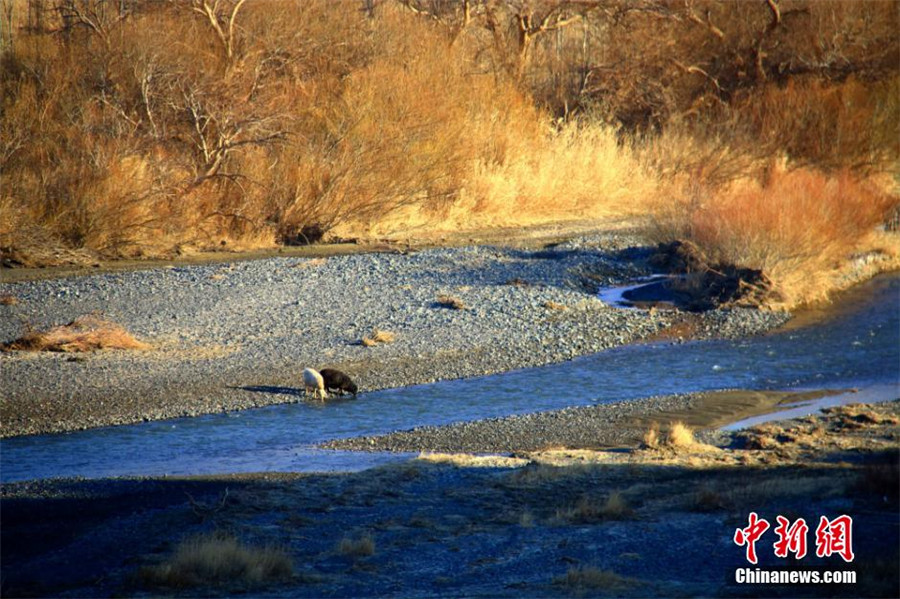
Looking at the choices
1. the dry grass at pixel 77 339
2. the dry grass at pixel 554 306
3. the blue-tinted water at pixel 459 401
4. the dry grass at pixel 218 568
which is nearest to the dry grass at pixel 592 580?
the dry grass at pixel 218 568

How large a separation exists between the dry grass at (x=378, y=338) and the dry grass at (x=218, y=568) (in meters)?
7.10

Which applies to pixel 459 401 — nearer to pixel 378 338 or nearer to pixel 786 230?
pixel 378 338

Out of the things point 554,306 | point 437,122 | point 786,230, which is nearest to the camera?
point 554,306

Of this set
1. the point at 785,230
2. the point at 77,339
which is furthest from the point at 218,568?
the point at 785,230

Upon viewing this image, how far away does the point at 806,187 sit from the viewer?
1830 centimetres

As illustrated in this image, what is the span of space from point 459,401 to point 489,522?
4137mm

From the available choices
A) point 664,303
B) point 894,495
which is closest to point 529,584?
point 894,495

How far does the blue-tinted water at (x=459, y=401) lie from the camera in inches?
367

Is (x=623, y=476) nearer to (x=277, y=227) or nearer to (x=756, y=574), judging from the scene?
(x=756, y=574)

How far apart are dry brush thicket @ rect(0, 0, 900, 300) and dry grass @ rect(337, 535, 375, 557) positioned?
1184 centimetres

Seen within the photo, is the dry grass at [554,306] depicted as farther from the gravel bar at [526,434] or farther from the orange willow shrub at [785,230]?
the gravel bar at [526,434]

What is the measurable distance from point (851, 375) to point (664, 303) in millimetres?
4581

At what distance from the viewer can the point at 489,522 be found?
7469 mm

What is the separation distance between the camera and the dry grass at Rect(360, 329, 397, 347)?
13586 millimetres
